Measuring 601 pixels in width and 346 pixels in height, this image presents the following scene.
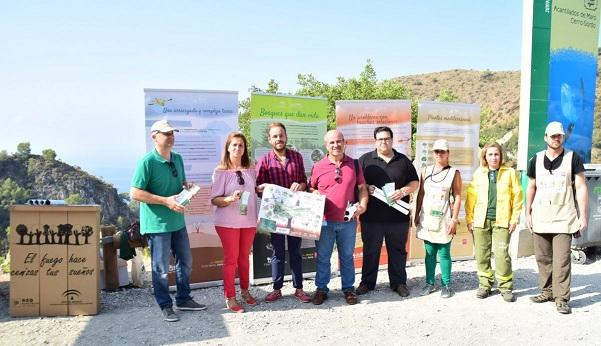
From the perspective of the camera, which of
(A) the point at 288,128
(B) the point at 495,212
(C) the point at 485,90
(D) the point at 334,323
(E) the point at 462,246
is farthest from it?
(C) the point at 485,90

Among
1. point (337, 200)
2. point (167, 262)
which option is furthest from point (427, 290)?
point (167, 262)

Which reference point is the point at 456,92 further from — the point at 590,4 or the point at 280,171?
the point at 280,171

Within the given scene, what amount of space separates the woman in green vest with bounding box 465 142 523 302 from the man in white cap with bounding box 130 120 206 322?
3203mm

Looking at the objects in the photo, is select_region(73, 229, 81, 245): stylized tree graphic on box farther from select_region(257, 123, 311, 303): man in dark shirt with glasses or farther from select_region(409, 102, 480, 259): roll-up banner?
select_region(409, 102, 480, 259): roll-up banner

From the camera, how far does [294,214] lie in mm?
4812

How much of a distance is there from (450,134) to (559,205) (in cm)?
225

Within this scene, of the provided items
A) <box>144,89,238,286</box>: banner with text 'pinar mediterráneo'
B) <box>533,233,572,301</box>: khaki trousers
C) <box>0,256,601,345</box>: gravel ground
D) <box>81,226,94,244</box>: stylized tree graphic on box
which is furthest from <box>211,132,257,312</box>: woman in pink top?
<box>533,233,572,301</box>: khaki trousers

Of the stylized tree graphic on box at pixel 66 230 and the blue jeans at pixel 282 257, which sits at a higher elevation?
the stylized tree graphic on box at pixel 66 230

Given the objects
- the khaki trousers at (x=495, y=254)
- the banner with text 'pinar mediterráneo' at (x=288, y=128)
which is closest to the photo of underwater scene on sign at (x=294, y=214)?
the banner with text 'pinar mediterráneo' at (x=288, y=128)

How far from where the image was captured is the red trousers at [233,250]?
4723 mm

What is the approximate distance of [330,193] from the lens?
195 inches

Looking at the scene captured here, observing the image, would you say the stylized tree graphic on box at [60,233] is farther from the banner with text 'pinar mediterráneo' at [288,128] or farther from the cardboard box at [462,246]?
the cardboard box at [462,246]

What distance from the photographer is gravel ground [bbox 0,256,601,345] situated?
13.6 ft

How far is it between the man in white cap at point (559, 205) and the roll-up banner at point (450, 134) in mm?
1905
